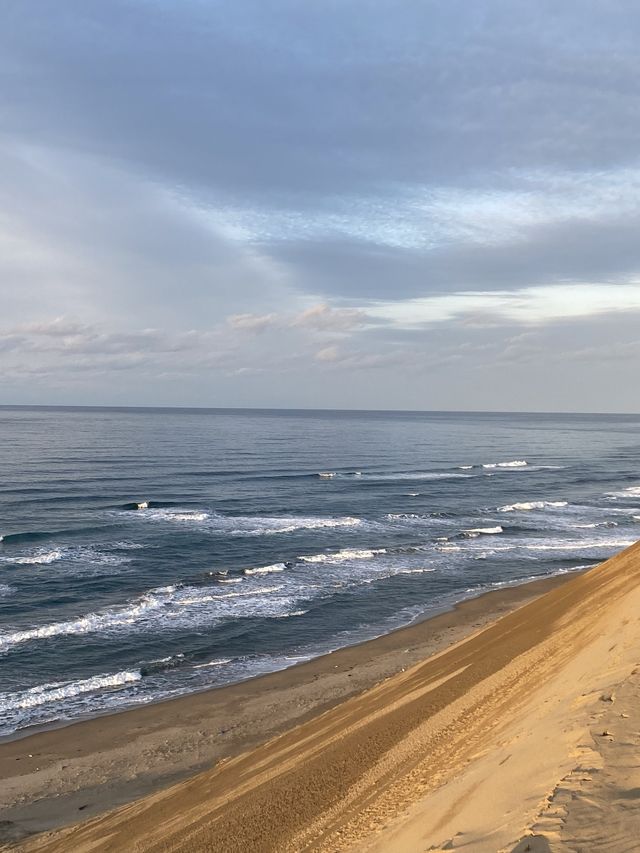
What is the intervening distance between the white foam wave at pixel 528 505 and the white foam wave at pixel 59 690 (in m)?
34.5

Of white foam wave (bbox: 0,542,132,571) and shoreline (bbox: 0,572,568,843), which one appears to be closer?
shoreline (bbox: 0,572,568,843)

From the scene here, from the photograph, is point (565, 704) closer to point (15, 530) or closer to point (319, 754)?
point (319, 754)

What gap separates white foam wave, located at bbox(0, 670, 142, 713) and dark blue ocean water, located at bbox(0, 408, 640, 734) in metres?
0.05

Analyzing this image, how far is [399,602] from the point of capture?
25.8m

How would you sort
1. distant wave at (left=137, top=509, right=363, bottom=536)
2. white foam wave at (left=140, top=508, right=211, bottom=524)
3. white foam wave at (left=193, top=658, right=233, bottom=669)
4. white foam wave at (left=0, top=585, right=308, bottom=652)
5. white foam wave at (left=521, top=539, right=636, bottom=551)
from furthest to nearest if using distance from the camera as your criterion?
white foam wave at (left=140, top=508, right=211, bottom=524), distant wave at (left=137, top=509, right=363, bottom=536), white foam wave at (left=521, top=539, right=636, bottom=551), white foam wave at (left=0, top=585, right=308, bottom=652), white foam wave at (left=193, top=658, right=233, bottom=669)

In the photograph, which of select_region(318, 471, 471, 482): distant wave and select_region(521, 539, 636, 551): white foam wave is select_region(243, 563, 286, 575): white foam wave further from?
select_region(318, 471, 471, 482): distant wave

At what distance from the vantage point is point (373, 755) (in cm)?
1112

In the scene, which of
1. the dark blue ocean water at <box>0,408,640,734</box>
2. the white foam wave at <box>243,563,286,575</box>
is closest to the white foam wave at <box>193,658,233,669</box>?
the dark blue ocean water at <box>0,408,640,734</box>

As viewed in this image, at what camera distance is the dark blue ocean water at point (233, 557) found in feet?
64.2

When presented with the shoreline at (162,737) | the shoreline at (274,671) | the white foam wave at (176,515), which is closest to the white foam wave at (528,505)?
the shoreline at (274,671)

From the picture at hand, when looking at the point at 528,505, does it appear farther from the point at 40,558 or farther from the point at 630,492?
the point at 40,558

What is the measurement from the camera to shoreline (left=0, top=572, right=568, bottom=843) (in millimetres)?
12203

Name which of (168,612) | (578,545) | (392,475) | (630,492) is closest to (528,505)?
(578,545)

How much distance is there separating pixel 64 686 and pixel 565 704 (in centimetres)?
1364
